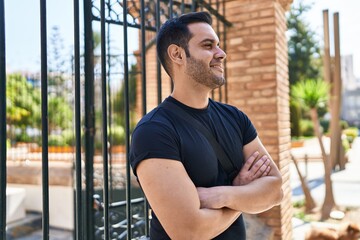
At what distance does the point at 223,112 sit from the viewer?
1.85 meters

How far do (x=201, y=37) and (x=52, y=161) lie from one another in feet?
23.8

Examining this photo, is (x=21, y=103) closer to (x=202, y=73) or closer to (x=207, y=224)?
(x=202, y=73)

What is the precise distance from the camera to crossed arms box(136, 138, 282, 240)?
1.38m

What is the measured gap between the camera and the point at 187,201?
138cm

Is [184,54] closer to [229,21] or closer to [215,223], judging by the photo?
[215,223]

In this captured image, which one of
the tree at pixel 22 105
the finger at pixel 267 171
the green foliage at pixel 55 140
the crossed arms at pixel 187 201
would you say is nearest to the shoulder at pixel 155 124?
the crossed arms at pixel 187 201

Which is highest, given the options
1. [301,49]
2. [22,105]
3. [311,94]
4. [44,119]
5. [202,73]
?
[301,49]

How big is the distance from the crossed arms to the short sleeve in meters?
0.03

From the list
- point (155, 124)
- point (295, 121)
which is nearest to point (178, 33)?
point (155, 124)

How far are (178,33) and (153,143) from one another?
1.88 ft

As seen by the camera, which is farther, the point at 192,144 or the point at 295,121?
the point at 295,121

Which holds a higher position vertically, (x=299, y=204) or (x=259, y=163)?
(x=259, y=163)

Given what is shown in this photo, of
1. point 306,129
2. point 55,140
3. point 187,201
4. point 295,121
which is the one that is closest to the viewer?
point 187,201

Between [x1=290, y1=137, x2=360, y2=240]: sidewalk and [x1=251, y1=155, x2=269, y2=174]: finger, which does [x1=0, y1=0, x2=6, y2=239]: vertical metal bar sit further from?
[x1=290, y1=137, x2=360, y2=240]: sidewalk
